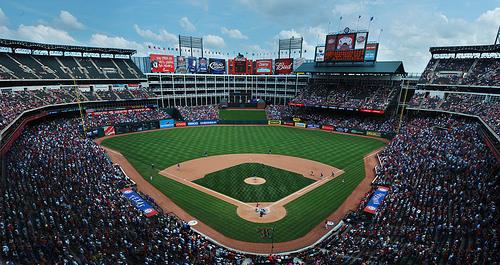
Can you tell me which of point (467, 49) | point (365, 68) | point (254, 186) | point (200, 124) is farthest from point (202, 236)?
point (467, 49)

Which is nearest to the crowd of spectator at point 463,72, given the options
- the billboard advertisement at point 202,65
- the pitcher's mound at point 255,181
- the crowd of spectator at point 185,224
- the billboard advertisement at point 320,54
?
the billboard advertisement at point 320,54

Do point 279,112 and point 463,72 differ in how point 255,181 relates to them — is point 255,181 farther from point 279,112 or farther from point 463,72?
point 463,72

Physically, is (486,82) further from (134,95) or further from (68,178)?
(134,95)

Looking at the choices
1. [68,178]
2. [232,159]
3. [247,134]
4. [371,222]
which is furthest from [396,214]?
[247,134]

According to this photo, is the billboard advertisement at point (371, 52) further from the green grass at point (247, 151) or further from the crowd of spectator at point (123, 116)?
the crowd of spectator at point (123, 116)

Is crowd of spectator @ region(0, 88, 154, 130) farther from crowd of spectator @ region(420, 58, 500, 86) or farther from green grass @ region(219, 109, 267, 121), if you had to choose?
crowd of spectator @ region(420, 58, 500, 86)

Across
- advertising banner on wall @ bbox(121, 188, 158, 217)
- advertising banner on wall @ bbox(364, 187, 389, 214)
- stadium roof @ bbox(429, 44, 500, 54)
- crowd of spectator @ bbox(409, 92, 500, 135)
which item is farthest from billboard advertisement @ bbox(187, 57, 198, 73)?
advertising banner on wall @ bbox(364, 187, 389, 214)
